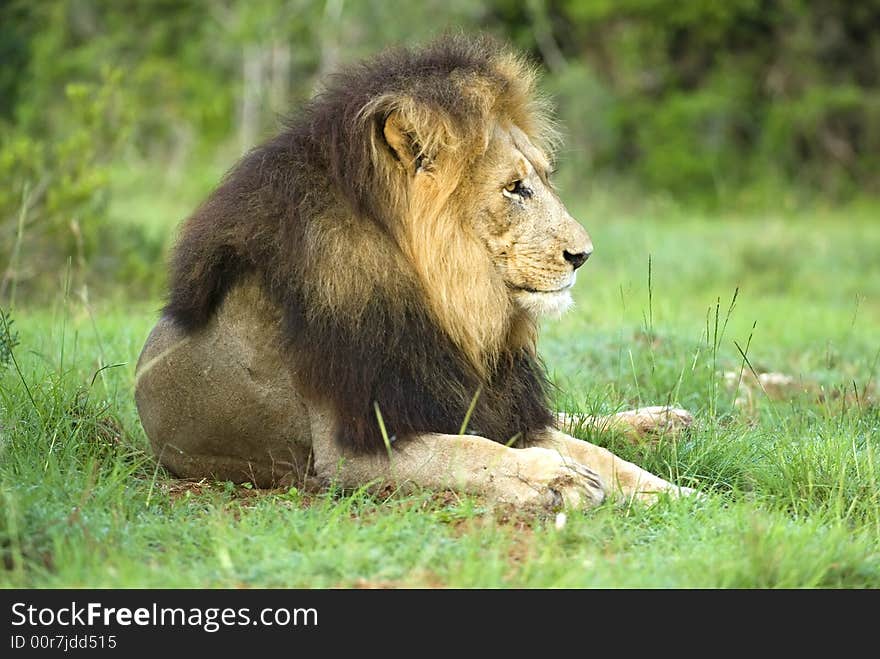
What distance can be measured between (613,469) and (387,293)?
0.99m

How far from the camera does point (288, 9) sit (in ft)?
53.7

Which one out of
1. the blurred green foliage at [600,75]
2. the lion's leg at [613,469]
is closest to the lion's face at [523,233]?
the lion's leg at [613,469]

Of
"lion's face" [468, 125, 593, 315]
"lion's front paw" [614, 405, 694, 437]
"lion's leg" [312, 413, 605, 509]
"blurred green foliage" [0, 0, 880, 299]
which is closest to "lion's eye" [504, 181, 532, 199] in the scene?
"lion's face" [468, 125, 593, 315]

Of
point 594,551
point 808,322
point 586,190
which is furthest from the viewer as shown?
point 586,190

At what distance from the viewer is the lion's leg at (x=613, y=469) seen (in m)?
4.16

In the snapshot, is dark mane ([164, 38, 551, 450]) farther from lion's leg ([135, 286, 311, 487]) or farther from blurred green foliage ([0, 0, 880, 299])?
blurred green foliage ([0, 0, 880, 299])

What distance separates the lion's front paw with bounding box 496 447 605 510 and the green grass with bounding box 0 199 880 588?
2.3 inches

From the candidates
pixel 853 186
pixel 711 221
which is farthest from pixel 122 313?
Result: pixel 853 186

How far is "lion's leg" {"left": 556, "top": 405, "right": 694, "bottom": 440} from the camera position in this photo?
194 inches

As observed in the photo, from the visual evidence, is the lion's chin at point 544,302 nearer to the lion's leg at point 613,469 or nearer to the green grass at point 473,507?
the lion's leg at point 613,469

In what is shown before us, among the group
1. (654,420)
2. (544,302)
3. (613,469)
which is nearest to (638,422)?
(654,420)

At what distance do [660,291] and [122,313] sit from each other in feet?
14.1

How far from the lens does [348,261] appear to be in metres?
4.05
